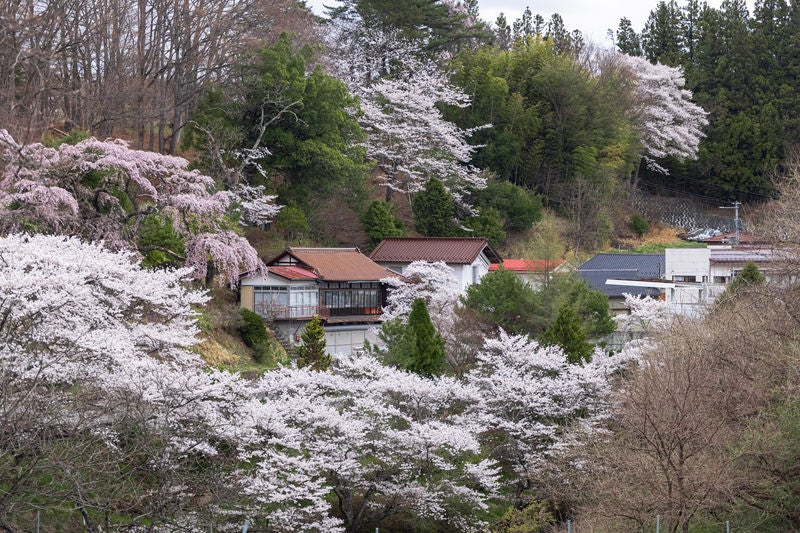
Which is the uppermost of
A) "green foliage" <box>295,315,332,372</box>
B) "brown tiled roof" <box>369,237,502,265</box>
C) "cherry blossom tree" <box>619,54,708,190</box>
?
"cherry blossom tree" <box>619,54,708,190</box>

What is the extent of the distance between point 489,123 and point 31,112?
23869 mm

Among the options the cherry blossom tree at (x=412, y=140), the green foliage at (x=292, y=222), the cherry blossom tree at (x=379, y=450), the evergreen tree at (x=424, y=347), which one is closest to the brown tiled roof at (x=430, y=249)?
the green foliage at (x=292, y=222)

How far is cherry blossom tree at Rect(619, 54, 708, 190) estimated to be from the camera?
52.5 m

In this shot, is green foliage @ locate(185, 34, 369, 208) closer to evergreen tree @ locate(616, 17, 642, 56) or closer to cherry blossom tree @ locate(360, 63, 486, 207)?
cherry blossom tree @ locate(360, 63, 486, 207)

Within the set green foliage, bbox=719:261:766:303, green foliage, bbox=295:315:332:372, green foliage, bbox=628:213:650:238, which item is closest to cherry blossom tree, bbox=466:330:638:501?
green foliage, bbox=719:261:766:303

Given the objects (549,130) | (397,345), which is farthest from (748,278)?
(549,130)

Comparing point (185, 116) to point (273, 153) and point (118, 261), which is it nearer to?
point (273, 153)

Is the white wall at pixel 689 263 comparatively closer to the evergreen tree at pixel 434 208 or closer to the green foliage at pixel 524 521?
the evergreen tree at pixel 434 208

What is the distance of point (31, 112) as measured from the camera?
25.1m

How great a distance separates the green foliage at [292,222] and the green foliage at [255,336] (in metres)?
7.22

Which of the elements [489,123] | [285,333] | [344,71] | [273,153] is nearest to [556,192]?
[489,123]

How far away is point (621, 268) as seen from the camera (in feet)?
117

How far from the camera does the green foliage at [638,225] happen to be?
48938 mm

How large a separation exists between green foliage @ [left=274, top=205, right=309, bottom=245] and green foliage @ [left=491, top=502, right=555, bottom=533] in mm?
17150
